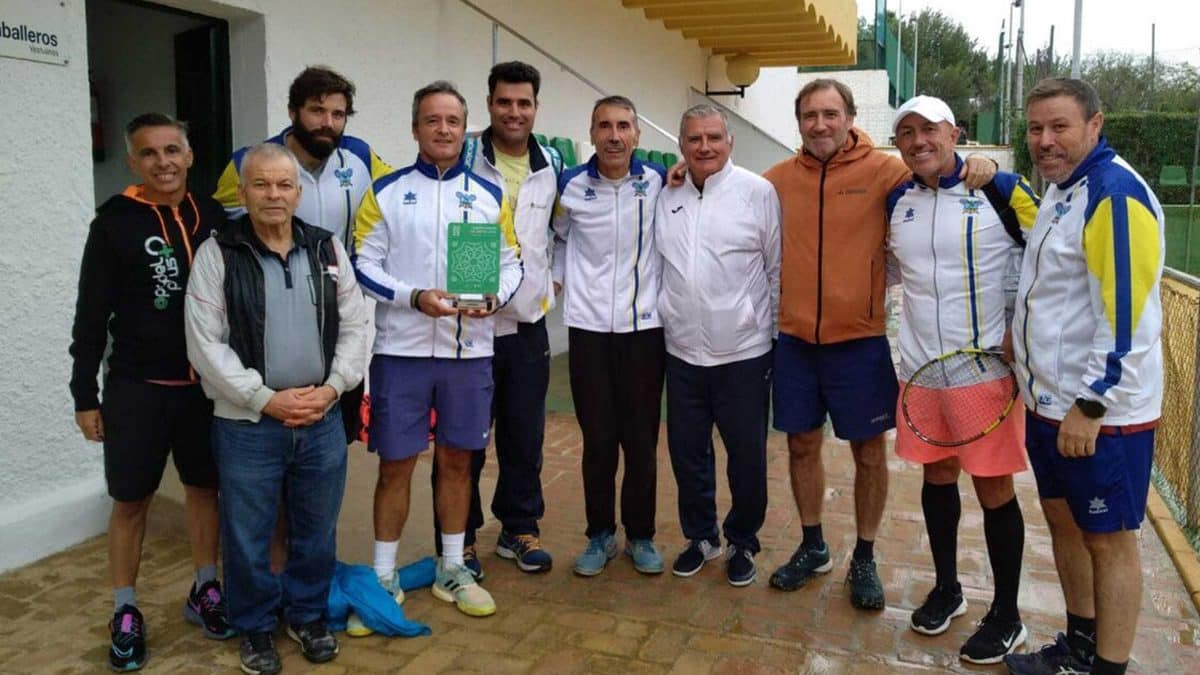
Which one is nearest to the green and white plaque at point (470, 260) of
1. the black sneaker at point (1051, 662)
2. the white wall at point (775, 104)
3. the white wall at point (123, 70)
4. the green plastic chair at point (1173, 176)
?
the black sneaker at point (1051, 662)

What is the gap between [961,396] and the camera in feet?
12.5

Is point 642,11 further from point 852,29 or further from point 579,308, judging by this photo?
point 579,308

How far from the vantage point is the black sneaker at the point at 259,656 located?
372 centimetres

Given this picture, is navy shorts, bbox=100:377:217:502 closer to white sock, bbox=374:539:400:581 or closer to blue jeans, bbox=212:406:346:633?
blue jeans, bbox=212:406:346:633

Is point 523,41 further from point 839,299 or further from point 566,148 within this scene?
point 839,299

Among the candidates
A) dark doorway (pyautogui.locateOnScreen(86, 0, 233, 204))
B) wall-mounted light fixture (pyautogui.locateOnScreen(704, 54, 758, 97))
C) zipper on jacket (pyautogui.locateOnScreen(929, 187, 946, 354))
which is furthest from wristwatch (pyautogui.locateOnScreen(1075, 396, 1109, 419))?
wall-mounted light fixture (pyautogui.locateOnScreen(704, 54, 758, 97))

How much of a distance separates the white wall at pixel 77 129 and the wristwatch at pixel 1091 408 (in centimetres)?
437

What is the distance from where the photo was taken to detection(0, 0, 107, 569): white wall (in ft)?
14.7

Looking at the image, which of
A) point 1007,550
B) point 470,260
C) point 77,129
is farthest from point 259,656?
point 1007,550

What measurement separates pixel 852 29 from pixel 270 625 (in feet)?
40.4

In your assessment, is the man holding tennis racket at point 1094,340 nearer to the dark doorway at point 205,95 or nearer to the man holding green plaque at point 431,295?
the man holding green plaque at point 431,295

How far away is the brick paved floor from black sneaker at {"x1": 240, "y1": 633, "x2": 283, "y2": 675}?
0.08 meters

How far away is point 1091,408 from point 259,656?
3038 millimetres

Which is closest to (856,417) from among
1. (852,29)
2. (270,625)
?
(270,625)
